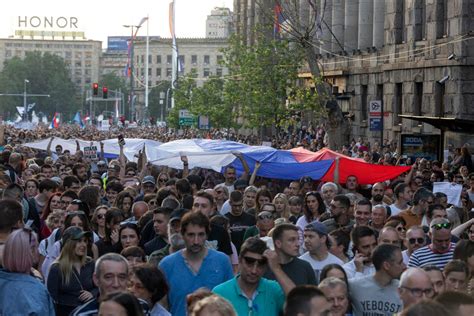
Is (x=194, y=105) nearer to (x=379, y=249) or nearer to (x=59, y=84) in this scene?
(x=379, y=249)

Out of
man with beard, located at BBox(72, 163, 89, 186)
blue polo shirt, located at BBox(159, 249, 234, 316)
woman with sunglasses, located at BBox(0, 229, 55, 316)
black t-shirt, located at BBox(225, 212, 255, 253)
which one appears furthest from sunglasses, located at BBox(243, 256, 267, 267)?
man with beard, located at BBox(72, 163, 89, 186)

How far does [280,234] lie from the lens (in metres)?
11.2

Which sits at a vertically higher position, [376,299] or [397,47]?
[397,47]

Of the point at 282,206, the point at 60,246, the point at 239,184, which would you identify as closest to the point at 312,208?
the point at 282,206

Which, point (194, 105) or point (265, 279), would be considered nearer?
point (265, 279)

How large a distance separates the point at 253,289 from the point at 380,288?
1072 millimetres

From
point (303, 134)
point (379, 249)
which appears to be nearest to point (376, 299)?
point (379, 249)

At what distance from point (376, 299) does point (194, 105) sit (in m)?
66.6

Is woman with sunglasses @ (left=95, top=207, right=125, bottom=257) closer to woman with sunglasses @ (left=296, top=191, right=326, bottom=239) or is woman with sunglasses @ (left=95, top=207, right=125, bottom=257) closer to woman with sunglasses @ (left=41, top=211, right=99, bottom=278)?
woman with sunglasses @ (left=41, top=211, right=99, bottom=278)

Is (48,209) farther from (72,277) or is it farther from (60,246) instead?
(72,277)

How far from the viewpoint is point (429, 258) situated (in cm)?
1299

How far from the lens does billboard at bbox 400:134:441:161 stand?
32.5 m

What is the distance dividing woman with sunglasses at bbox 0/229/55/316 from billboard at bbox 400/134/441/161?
22955 mm

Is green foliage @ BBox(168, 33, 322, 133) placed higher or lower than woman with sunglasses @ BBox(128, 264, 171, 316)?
higher
